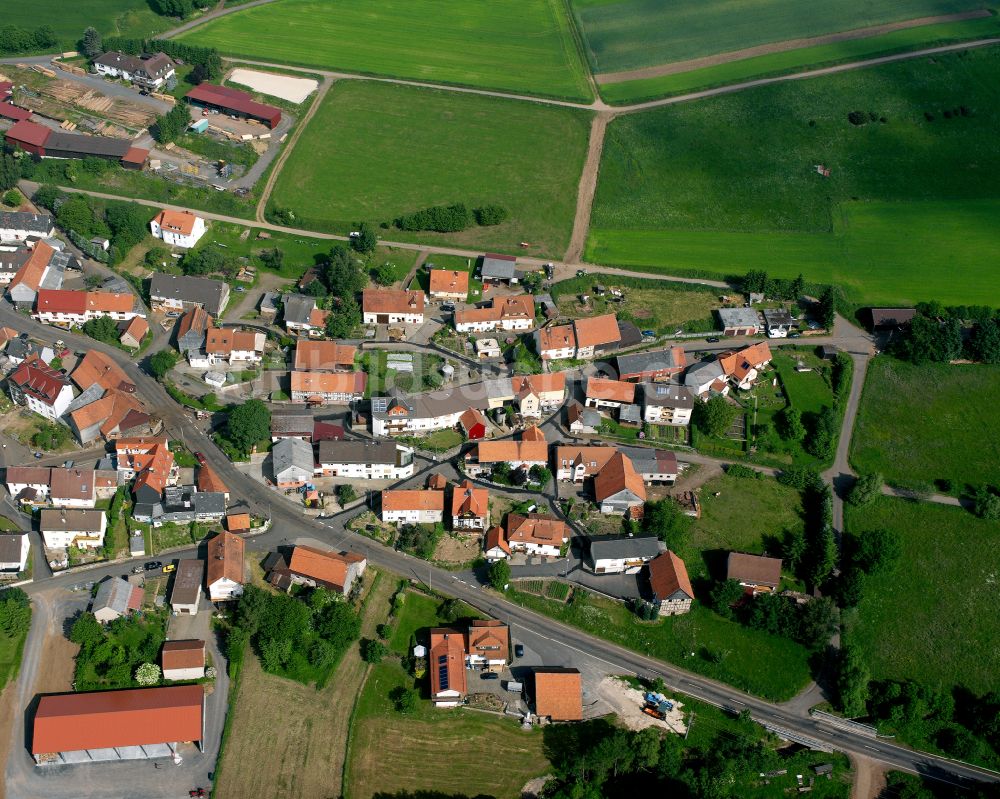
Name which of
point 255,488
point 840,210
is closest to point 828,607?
point 255,488

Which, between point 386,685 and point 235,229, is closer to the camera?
point 386,685

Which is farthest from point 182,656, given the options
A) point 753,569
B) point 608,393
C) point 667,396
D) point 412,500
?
point 667,396

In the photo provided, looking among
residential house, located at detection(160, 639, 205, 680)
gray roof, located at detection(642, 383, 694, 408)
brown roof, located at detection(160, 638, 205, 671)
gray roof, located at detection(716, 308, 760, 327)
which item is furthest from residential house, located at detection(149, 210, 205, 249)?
gray roof, located at detection(716, 308, 760, 327)

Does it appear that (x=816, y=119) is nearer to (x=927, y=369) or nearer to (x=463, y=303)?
(x=927, y=369)

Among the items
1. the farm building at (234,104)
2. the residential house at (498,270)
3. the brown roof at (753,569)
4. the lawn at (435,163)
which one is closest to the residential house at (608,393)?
the brown roof at (753,569)

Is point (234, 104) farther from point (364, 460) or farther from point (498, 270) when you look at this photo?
point (364, 460)

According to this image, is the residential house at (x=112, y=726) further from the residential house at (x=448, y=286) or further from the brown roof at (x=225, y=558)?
the residential house at (x=448, y=286)
